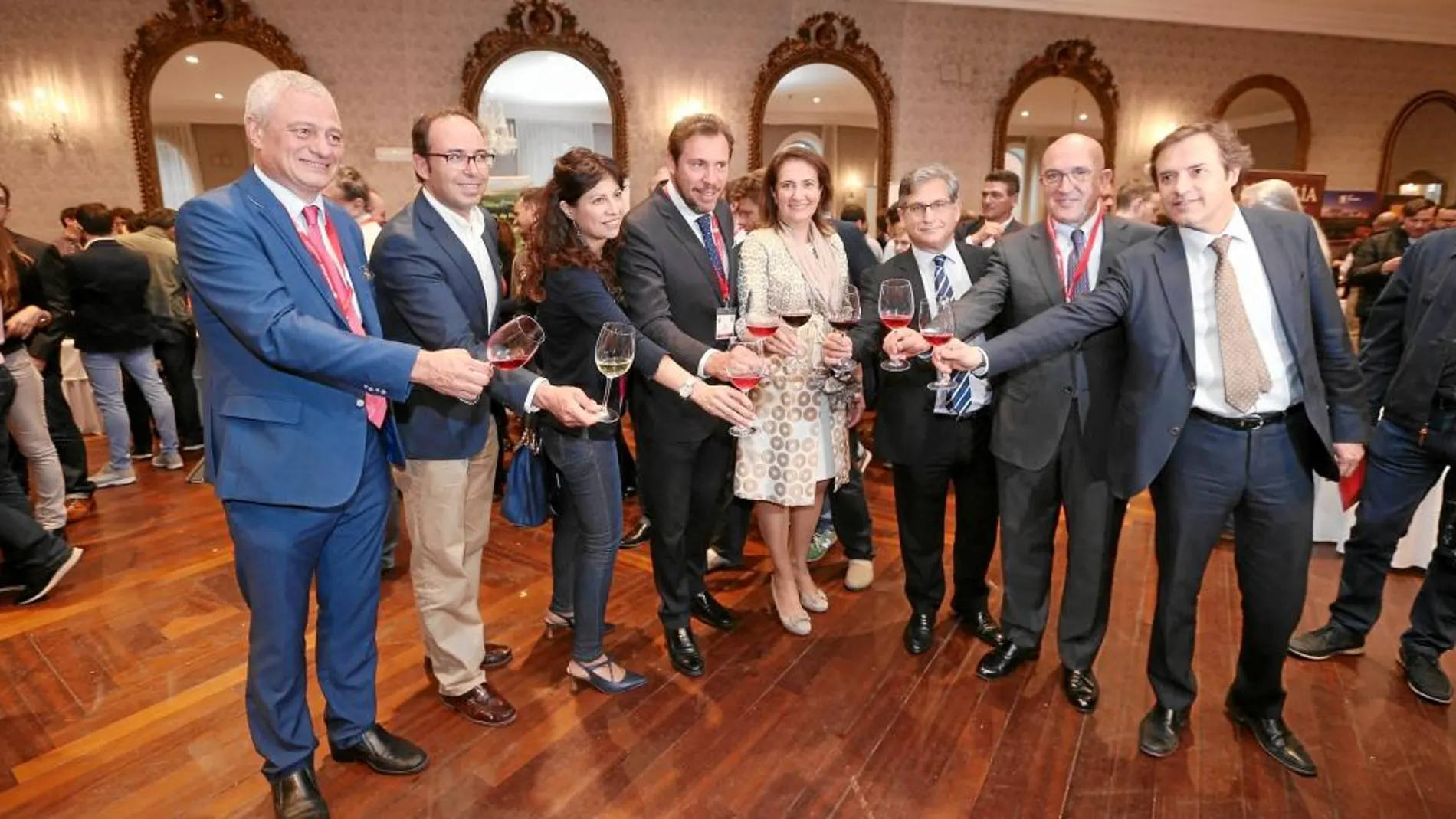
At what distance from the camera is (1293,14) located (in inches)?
380

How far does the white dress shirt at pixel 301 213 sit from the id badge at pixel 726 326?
0.96 m

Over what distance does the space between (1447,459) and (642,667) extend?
2.62 meters

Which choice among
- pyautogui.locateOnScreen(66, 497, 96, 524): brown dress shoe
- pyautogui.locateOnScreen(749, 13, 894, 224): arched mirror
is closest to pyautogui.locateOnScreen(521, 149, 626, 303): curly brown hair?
pyautogui.locateOnScreen(66, 497, 96, 524): brown dress shoe

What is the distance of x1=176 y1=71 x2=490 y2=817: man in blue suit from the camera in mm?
1694

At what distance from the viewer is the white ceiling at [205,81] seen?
7016mm

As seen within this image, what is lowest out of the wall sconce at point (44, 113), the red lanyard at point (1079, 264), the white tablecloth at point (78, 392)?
the white tablecloth at point (78, 392)

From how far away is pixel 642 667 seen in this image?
2.73 metres

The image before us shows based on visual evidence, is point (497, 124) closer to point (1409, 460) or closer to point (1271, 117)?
point (1409, 460)

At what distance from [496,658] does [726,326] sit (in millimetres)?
1420

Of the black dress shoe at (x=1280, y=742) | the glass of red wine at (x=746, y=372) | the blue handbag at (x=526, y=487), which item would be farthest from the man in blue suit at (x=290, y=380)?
the black dress shoe at (x=1280, y=742)

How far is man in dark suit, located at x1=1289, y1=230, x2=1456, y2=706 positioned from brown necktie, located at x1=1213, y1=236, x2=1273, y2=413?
0.82m

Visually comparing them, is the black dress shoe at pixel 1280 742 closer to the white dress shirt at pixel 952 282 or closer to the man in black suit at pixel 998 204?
the white dress shirt at pixel 952 282

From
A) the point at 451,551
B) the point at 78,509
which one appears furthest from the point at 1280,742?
the point at 78,509

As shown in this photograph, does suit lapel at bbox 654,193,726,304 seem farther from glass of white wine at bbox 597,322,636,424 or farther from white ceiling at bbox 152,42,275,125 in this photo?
white ceiling at bbox 152,42,275,125
